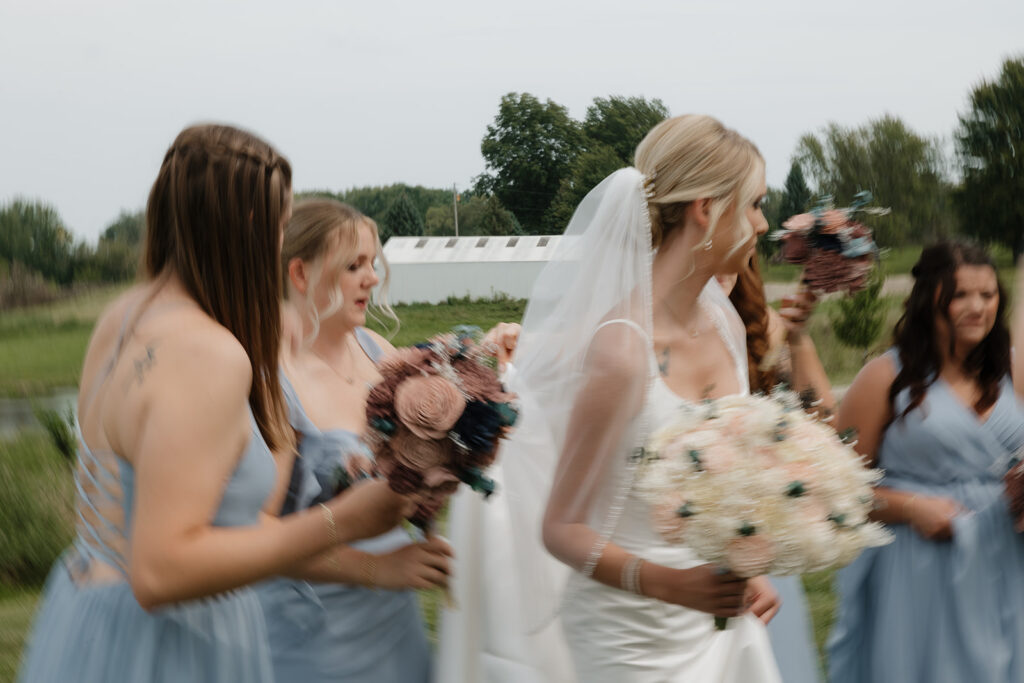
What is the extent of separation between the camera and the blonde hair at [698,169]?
3.16 m

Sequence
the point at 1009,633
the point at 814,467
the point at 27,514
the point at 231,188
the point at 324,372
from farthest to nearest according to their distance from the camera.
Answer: the point at 27,514, the point at 1009,633, the point at 324,372, the point at 814,467, the point at 231,188

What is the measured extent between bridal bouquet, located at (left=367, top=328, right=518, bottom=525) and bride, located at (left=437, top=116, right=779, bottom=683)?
0.61 meters

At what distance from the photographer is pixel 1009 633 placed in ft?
14.3

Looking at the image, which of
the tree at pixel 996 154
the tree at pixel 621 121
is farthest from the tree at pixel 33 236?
the tree at pixel 996 154

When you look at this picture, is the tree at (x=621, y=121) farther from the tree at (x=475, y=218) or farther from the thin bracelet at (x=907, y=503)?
the thin bracelet at (x=907, y=503)

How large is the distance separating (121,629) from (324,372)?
5.64 feet

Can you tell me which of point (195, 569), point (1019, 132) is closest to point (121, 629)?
point (195, 569)

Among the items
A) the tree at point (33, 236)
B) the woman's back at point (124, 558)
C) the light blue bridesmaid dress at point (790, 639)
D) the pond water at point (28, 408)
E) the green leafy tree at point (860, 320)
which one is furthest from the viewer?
the green leafy tree at point (860, 320)

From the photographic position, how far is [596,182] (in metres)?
3.77

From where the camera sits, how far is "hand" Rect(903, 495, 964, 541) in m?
4.35

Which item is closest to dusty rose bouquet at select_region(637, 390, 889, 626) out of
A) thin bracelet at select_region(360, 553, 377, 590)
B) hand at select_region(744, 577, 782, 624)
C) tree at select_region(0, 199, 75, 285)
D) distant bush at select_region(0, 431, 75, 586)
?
hand at select_region(744, 577, 782, 624)

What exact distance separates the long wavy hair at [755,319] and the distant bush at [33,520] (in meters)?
6.80

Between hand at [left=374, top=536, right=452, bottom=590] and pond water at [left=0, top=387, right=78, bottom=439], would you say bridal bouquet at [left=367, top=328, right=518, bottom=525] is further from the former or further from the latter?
pond water at [left=0, top=387, right=78, bottom=439]

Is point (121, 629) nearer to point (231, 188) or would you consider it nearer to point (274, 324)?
point (274, 324)
